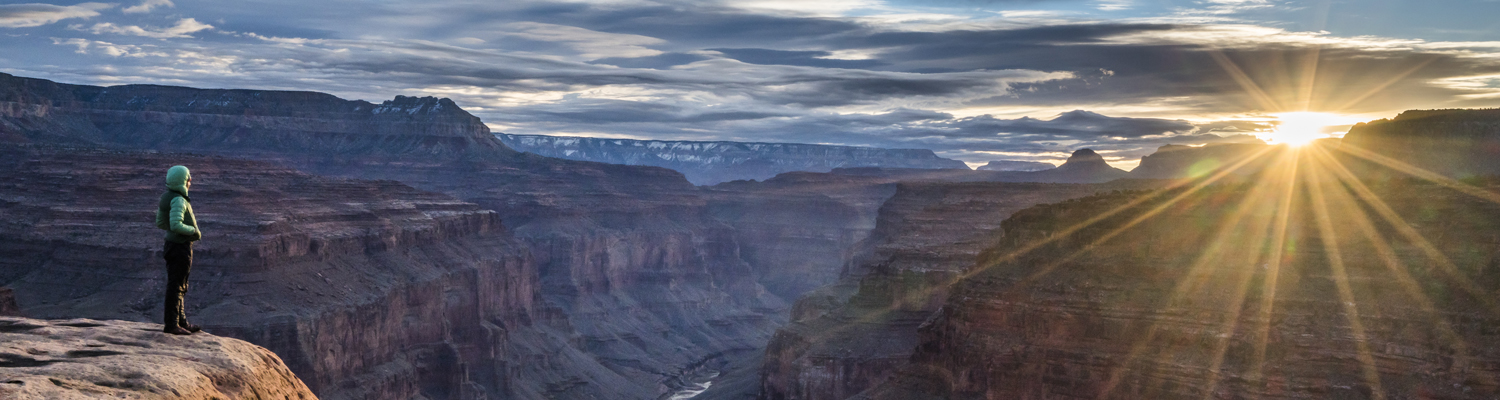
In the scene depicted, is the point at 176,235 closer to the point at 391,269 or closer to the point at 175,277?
the point at 175,277

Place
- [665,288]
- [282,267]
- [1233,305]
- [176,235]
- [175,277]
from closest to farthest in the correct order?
1. [176,235]
2. [175,277]
3. [1233,305]
4. [282,267]
5. [665,288]

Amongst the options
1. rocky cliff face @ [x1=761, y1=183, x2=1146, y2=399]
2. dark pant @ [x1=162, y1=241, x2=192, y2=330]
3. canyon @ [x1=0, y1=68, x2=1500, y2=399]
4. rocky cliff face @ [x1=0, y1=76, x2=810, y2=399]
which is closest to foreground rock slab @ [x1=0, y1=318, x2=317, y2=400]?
dark pant @ [x1=162, y1=241, x2=192, y2=330]

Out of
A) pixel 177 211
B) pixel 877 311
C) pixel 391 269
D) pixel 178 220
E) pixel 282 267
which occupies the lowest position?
pixel 877 311

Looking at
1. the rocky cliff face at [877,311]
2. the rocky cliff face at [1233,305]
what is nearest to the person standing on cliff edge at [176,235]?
the rocky cliff face at [1233,305]

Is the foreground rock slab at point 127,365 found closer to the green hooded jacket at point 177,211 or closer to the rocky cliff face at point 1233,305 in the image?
the green hooded jacket at point 177,211

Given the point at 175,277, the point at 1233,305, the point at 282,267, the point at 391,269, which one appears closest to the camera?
the point at 175,277

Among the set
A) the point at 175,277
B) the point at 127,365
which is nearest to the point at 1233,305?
the point at 175,277
